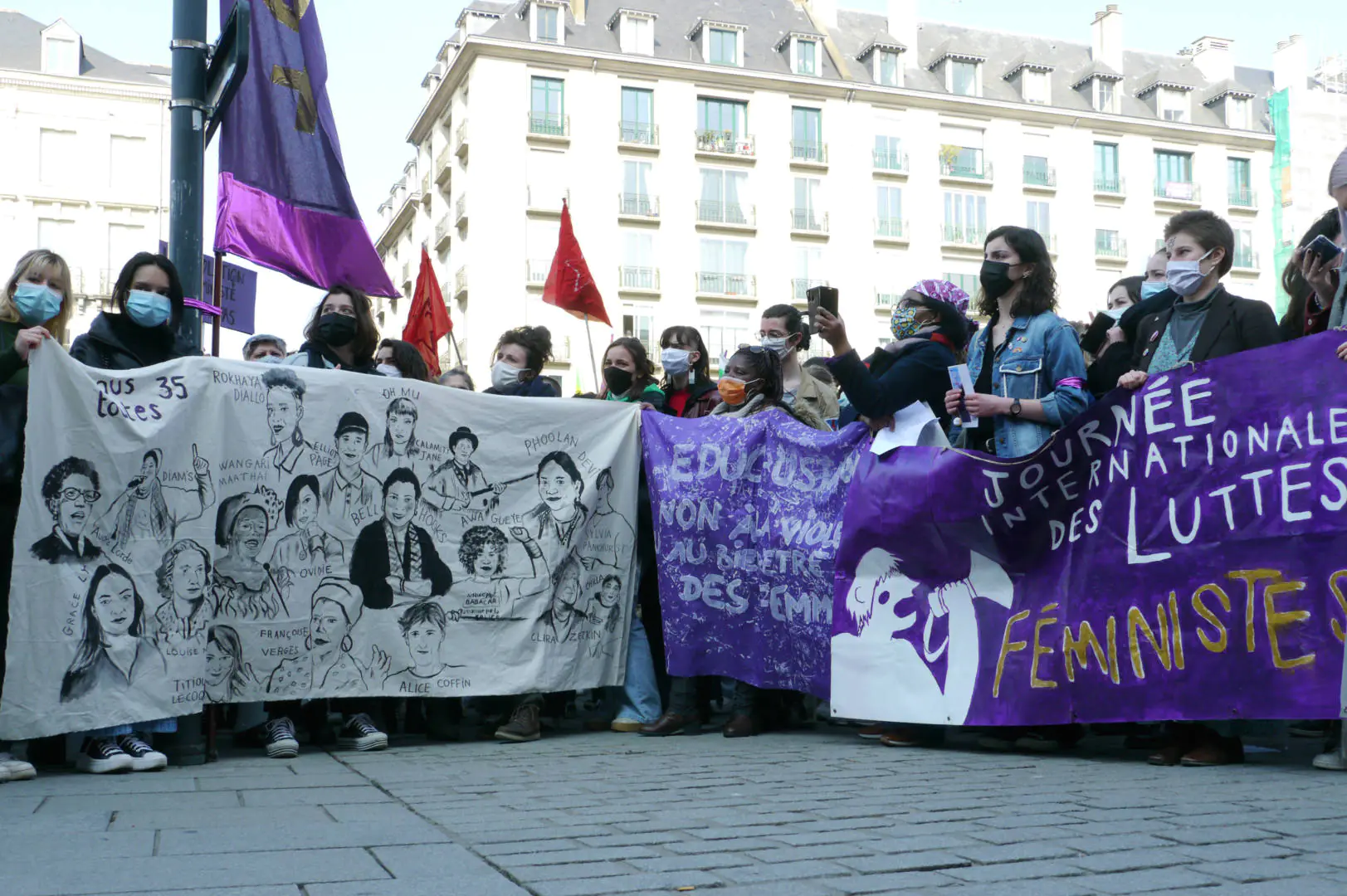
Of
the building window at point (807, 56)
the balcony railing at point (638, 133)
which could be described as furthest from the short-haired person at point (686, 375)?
the building window at point (807, 56)

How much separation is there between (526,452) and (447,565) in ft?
2.49

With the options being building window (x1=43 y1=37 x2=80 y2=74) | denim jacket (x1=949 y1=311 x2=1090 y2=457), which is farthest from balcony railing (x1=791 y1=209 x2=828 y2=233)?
denim jacket (x1=949 y1=311 x2=1090 y2=457)

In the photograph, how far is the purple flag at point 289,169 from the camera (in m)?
7.87

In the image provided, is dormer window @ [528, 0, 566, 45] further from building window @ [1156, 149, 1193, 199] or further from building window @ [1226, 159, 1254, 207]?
building window @ [1226, 159, 1254, 207]

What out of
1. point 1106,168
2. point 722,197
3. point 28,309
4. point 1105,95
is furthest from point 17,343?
point 1105,95

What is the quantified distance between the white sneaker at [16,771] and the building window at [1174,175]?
54072 mm

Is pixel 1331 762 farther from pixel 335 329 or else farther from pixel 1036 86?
pixel 1036 86

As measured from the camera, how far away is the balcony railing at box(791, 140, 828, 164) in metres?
49.4

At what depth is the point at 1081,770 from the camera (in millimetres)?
5379

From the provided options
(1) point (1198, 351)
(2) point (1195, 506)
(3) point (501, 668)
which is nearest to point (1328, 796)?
(2) point (1195, 506)

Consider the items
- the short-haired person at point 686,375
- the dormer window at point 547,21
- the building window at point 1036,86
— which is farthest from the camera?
the building window at point 1036,86

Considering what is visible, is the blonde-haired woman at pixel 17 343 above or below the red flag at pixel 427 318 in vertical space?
below

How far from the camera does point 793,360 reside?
785 cm

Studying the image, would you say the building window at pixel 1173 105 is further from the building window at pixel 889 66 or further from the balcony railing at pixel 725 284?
the balcony railing at pixel 725 284
